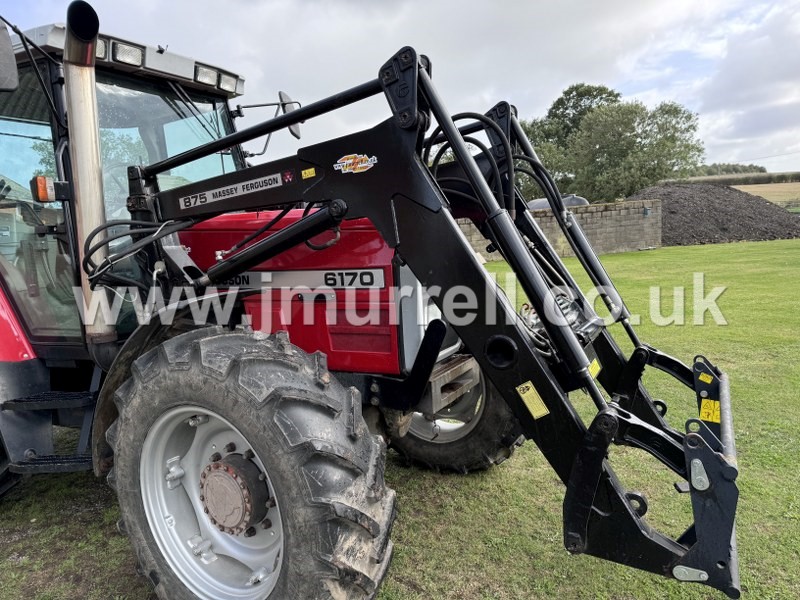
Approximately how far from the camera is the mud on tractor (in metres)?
1.92

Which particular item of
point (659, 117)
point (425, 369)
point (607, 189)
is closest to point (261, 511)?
point (425, 369)

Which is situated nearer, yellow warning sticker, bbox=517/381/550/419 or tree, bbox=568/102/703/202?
yellow warning sticker, bbox=517/381/550/419

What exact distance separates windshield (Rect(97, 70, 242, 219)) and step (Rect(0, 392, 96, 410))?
0.95 meters

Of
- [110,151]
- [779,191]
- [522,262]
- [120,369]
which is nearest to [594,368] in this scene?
[522,262]

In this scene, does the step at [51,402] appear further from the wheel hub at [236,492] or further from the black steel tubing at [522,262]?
the black steel tubing at [522,262]

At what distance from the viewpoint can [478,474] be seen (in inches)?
141

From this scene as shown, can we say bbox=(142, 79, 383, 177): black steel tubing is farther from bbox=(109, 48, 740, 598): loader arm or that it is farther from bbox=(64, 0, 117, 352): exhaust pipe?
bbox=(64, 0, 117, 352): exhaust pipe

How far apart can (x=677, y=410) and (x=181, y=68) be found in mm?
4187

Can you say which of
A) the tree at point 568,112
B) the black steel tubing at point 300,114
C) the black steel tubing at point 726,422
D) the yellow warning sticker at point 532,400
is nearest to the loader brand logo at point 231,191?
the black steel tubing at point 300,114

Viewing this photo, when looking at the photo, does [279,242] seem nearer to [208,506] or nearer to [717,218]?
[208,506]

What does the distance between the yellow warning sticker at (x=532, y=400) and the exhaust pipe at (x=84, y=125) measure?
2.03 metres

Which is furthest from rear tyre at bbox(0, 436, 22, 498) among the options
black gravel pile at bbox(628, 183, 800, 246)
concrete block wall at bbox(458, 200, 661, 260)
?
black gravel pile at bbox(628, 183, 800, 246)

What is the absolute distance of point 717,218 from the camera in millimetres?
21859

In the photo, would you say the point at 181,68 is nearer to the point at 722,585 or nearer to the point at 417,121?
the point at 417,121
